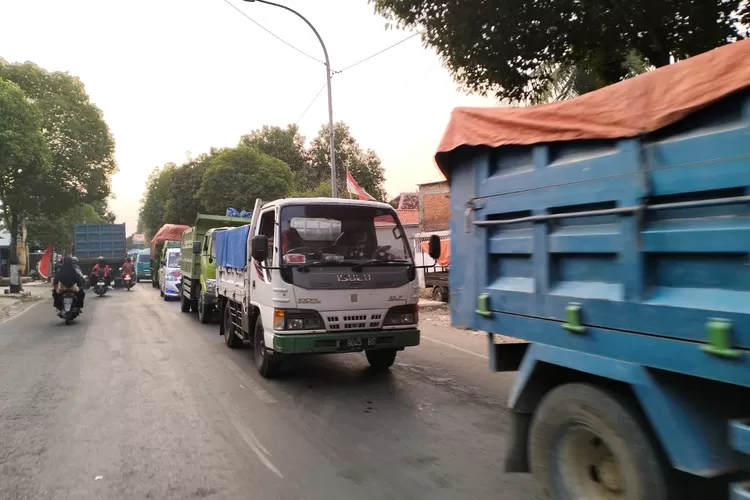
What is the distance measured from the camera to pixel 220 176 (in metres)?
32.0

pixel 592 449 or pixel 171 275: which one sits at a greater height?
pixel 171 275

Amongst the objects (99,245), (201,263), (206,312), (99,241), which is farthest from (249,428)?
(99,241)

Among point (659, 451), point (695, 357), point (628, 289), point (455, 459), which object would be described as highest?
point (628, 289)

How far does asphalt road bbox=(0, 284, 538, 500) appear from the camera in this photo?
3760 mm

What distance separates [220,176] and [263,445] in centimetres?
2924

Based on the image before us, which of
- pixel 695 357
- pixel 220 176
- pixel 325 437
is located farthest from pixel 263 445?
pixel 220 176

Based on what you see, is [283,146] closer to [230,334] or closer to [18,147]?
[18,147]

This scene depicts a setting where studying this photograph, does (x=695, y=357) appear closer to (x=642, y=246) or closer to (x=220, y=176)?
(x=642, y=246)

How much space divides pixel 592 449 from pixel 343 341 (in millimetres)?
3793

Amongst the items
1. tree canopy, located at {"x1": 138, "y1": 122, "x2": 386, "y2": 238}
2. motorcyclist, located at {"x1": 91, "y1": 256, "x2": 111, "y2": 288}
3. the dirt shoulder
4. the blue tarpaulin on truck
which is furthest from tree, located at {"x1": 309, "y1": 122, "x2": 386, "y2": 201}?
the blue tarpaulin on truck

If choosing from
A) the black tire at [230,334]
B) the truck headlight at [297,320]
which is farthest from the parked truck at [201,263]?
the truck headlight at [297,320]

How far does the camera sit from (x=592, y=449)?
2.72 meters

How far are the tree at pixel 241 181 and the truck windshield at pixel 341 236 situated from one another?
25.2 m

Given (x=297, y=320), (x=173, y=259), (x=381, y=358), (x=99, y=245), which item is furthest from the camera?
(x=99, y=245)
